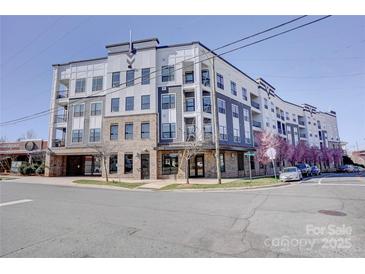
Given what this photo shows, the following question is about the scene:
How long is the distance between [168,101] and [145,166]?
7.97m

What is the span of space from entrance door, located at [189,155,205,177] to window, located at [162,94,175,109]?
671 cm

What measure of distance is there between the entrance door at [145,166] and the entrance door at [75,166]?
41.4ft

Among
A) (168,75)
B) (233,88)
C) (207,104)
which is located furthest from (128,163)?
(233,88)

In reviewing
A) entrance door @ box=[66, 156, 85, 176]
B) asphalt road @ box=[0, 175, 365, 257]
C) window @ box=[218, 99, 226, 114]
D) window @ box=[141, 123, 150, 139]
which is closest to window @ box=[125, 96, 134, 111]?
window @ box=[141, 123, 150, 139]

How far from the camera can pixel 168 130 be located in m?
24.3

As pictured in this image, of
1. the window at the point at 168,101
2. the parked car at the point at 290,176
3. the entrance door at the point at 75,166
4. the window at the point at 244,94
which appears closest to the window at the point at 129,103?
the window at the point at 168,101

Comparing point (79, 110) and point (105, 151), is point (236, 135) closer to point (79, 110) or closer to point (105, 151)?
point (105, 151)

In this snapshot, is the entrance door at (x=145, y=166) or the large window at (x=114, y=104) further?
the large window at (x=114, y=104)

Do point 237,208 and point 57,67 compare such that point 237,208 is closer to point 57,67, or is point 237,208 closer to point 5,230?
point 5,230

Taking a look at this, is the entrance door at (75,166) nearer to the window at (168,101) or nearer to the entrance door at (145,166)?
the entrance door at (145,166)

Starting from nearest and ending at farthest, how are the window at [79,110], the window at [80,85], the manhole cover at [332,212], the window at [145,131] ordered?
the manhole cover at [332,212] → the window at [145,131] → the window at [79,110] → the window at [80,85]

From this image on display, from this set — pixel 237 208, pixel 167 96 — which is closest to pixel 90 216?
pixel 237 208

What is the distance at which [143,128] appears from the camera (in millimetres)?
24453

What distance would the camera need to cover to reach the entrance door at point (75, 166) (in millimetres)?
29625
